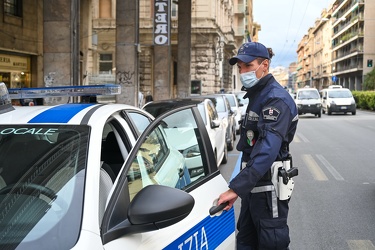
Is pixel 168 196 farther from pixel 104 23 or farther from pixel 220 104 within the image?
pixel 104 23

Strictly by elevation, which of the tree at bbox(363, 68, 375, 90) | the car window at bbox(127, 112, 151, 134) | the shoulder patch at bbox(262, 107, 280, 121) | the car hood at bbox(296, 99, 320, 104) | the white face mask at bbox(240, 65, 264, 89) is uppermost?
the tree at bbox(363, 68, 375, 90)

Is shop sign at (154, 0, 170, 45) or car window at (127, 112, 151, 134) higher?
shop sign at (154, 0, 170, 45)

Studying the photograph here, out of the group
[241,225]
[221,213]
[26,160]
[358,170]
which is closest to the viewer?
[26,160]

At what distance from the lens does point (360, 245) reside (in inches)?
215

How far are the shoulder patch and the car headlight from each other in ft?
1.89

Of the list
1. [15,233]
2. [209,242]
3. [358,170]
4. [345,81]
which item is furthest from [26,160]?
[345,81]

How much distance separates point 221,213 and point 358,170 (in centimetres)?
821

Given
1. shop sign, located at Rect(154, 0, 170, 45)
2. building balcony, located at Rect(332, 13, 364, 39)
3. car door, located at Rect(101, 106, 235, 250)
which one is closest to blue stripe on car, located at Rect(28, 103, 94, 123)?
car door, located at Rect(101, 106, 235, 250)

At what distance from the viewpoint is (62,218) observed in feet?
7.03

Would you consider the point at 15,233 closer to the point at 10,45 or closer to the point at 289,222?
the point at 289,222

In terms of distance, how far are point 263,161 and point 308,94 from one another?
3050cm

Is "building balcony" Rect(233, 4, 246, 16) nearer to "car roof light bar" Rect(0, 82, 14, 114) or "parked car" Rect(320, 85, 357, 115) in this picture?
"parked car" Rect(320, 85, 357, 115)

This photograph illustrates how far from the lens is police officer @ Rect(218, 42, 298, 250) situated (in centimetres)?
316

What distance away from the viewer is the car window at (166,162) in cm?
283
